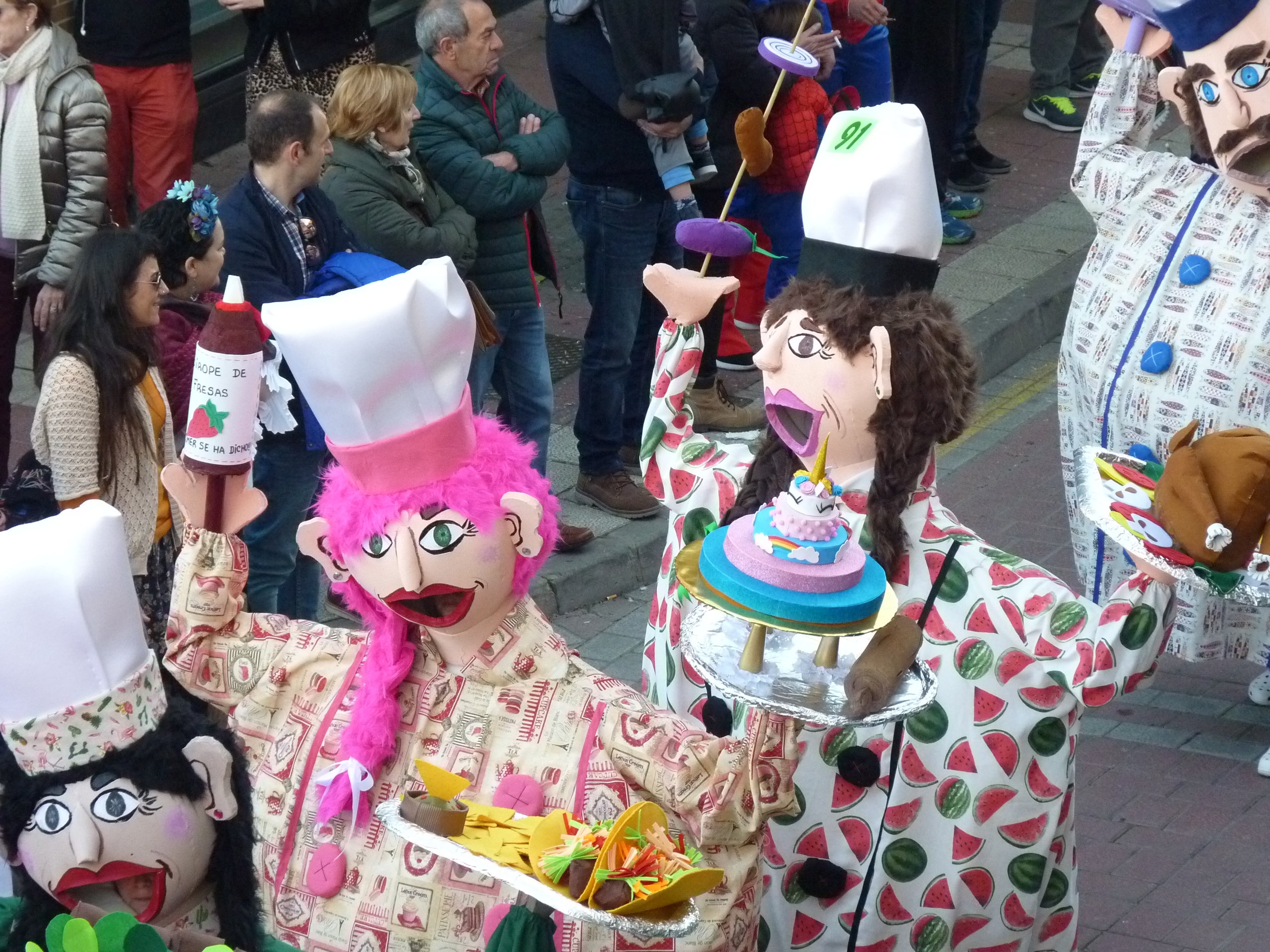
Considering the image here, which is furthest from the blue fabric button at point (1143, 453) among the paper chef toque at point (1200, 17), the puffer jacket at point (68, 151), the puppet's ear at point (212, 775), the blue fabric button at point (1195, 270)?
the puffer jacket at point (68, 151)

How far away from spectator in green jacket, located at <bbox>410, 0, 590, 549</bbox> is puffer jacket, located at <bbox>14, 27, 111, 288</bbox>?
108cm

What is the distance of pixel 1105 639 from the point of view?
3.70 metres

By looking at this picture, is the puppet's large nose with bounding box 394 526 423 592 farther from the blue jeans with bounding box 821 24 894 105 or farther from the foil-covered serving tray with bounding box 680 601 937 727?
the blue jeans with bounding box 821 24 894 105

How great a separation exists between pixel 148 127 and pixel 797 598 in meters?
5.62

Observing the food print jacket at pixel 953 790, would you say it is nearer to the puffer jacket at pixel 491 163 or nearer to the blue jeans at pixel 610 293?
the puffer jacket at pixel 491 163

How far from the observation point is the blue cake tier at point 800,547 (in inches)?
128

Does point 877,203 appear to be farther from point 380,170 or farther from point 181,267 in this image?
point 380,170

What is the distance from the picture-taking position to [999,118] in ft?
36.0

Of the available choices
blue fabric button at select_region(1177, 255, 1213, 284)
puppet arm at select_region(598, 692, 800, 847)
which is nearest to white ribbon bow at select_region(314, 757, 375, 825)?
puppet arm at select_region(598, 692, 800, 847)

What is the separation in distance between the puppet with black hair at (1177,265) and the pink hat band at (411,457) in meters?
2.11

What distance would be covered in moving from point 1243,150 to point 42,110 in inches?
151

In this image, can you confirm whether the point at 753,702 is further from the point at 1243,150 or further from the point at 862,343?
the point at 1243,150

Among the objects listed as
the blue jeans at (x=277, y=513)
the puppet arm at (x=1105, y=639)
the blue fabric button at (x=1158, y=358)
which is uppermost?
the puppet arm at (x=1105, y=639)

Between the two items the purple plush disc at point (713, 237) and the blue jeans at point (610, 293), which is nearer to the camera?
the purple plush disc at point (713, 237)
